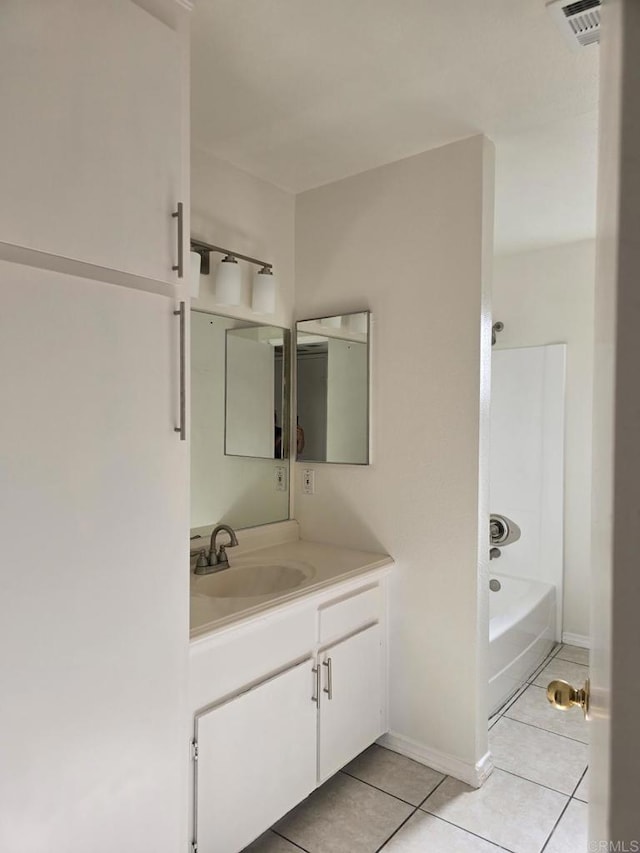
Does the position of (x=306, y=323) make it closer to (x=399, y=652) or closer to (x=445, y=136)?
(x=445, y=136)

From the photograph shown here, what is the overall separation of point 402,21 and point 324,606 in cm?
185

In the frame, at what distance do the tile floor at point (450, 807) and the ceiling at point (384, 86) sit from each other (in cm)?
248

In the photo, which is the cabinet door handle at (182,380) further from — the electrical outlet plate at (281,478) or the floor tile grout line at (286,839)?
the floor tile grout line at (286,839)

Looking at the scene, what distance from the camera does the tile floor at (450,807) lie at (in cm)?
181

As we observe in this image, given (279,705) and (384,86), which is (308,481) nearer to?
(279,705)

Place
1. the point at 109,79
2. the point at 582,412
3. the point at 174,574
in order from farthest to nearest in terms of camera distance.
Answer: the point at 582,412, the point at 174,574, the point at 109,79

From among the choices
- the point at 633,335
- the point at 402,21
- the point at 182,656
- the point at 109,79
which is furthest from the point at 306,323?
the point at 633,335

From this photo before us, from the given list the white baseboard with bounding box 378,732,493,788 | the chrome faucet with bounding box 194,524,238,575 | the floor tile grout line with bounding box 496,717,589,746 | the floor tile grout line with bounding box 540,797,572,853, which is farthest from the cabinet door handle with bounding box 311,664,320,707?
the floor tile grout line with bounding box 496,717,589,746

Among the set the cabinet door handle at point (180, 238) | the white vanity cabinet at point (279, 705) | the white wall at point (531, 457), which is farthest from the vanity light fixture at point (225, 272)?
the white wall at point (531, 457)

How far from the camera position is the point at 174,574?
1.40 m

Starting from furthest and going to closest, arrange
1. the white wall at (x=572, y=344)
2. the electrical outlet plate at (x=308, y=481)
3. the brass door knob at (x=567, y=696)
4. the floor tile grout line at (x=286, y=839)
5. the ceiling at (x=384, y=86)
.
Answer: the white wall at (x=572, y=344)
the electrical outlet plate at (x=308, y=481)
the floor tile grout line at (x=286, y=839)
the ceiling at (x=384, y=86)
the brass door knob at (x=567, y=696)

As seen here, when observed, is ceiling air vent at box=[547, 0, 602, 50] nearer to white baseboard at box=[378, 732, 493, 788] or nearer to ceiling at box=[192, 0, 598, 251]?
ceiling at box=[192, 0, 598, 251]

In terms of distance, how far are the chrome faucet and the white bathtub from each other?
1.39 m

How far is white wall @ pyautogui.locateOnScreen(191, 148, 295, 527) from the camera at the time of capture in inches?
88.8
